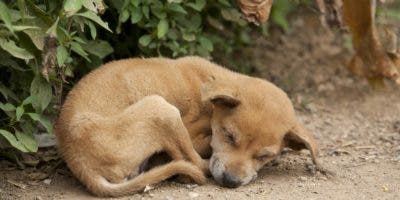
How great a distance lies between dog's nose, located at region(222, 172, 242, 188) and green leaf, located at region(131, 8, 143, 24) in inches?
69.4

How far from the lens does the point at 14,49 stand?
19.0 ft

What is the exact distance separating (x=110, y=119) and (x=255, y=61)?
3.75 meters

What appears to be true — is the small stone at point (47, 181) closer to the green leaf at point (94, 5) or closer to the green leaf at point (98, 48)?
the green leaf at point (98, 48)

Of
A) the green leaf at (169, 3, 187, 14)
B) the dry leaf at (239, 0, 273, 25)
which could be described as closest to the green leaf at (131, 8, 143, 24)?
the green leaf at (169, 3, 187, 14)

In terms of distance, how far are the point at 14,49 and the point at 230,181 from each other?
197 cm

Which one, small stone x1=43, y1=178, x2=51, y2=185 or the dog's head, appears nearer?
the dog's head

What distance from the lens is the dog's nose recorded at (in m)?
6.30

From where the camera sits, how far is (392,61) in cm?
825

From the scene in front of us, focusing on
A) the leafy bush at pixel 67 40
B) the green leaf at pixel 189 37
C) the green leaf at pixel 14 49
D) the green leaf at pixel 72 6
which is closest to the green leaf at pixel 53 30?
the leafy bush at pixel 67 40

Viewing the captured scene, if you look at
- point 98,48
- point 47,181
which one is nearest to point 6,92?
point 47,181

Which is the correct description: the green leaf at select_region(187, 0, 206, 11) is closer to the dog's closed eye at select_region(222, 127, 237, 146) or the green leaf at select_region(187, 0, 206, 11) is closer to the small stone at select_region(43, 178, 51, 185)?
the dog's closed eye at select_region(222, 127, 237, 146)

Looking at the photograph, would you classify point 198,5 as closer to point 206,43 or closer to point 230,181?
point 206,43

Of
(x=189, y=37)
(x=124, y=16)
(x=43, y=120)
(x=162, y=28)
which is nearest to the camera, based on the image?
(x=43, y=120)

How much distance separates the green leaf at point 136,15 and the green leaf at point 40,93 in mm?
1222
